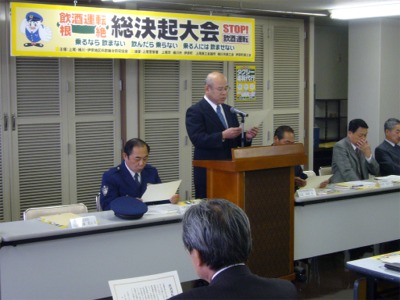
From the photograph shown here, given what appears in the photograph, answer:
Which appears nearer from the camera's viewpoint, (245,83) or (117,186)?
(117,186)

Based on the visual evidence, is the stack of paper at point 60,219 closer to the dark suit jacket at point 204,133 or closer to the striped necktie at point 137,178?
the striped necktie at point 137,178

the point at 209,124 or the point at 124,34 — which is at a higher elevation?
the point at 124,34

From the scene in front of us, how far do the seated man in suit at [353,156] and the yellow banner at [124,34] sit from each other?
4.94 feet

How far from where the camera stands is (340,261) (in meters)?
5.21

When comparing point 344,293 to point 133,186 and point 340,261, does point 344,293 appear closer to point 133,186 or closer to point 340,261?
point 340,261

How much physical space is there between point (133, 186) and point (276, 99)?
335 cm

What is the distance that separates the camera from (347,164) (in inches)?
208

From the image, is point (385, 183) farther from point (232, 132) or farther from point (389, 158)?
point (232, 132)

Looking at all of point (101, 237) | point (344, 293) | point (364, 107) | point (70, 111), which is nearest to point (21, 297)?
point (101, 237)

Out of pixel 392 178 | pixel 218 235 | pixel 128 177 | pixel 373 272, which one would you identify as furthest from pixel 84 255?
pixel 392 178

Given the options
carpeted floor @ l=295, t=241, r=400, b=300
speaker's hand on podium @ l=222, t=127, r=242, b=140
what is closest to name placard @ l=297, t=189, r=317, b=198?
carpeted floor @ l=295, t=241, r=400, b=300

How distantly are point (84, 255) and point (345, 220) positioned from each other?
2.23 metres

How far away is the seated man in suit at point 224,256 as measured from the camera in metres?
1.65

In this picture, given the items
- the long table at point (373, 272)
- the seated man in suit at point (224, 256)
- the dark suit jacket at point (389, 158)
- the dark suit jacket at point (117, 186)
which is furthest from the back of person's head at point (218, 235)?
the dark suit jacket at point (389, 158)
